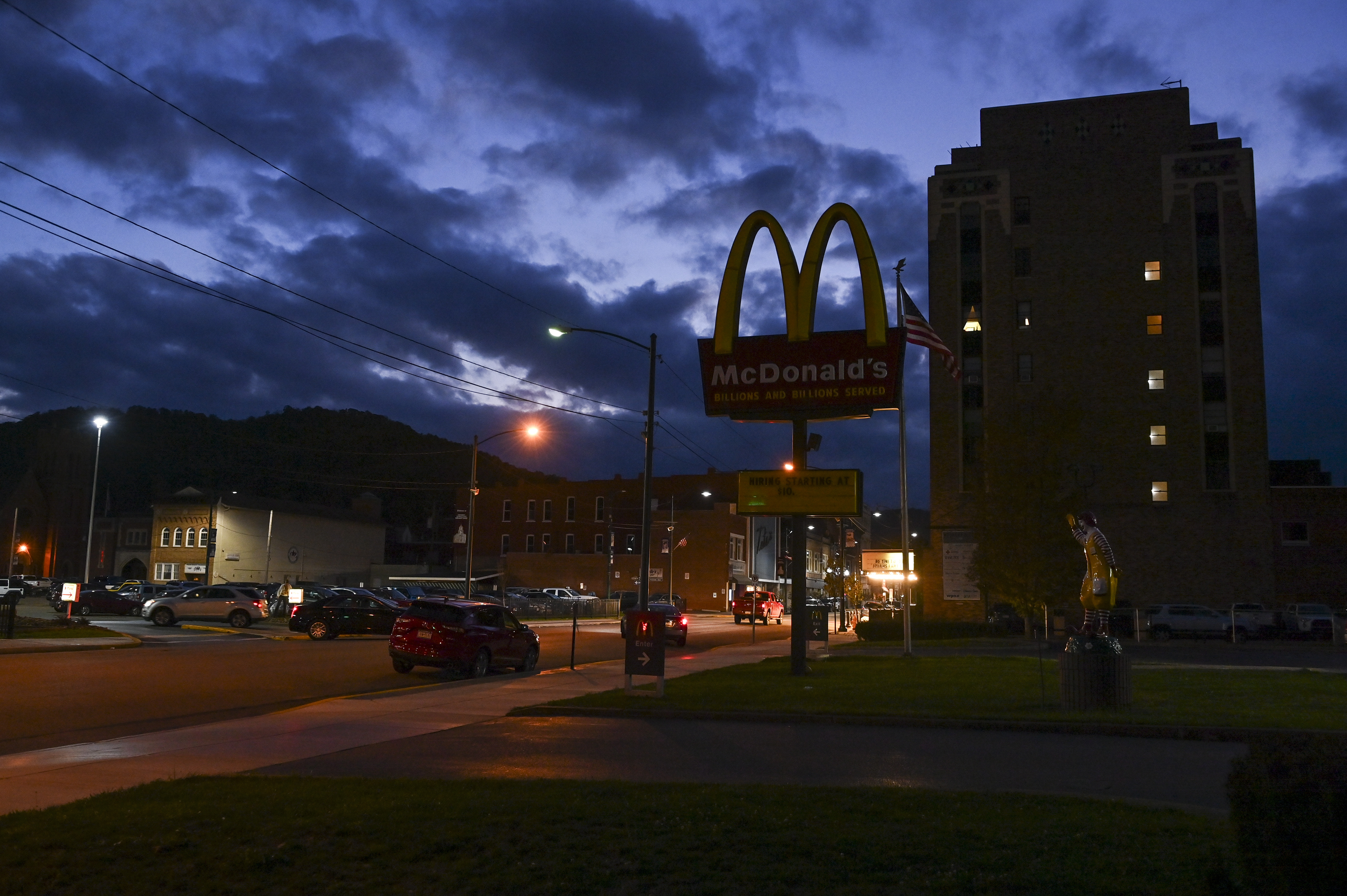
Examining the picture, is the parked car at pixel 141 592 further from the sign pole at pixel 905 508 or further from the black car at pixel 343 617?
the sign pole at pixel 905 508

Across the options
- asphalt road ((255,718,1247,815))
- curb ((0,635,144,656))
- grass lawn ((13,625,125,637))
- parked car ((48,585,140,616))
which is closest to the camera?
asphalt road ((255,718,1247,815))

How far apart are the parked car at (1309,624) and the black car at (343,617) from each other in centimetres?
3586

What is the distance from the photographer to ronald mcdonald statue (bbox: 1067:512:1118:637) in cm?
1748

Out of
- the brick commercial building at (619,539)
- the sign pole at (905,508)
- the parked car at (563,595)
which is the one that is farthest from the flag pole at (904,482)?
the brick commercial building at (619,539)

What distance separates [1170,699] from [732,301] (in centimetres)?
1255

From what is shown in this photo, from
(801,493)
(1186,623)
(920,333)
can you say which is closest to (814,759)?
(801,493)

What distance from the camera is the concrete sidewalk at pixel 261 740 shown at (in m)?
9.52

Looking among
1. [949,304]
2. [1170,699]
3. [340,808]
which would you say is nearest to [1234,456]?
[949,304]

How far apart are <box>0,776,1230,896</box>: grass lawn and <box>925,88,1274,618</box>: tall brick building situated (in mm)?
43588

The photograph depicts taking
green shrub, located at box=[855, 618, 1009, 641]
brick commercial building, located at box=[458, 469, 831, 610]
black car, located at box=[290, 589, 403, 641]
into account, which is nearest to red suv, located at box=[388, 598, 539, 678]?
black car, located at box=[290, 589, 403, 641]

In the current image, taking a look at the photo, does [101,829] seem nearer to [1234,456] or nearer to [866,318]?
[866,318]

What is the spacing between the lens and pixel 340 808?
25.0 ft

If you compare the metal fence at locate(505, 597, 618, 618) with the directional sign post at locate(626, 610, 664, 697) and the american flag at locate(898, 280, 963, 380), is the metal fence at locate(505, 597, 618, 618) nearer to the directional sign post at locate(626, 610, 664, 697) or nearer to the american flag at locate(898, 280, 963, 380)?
the american flag at locate(898, 280, 963, 380)

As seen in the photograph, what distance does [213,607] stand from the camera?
4138cm
